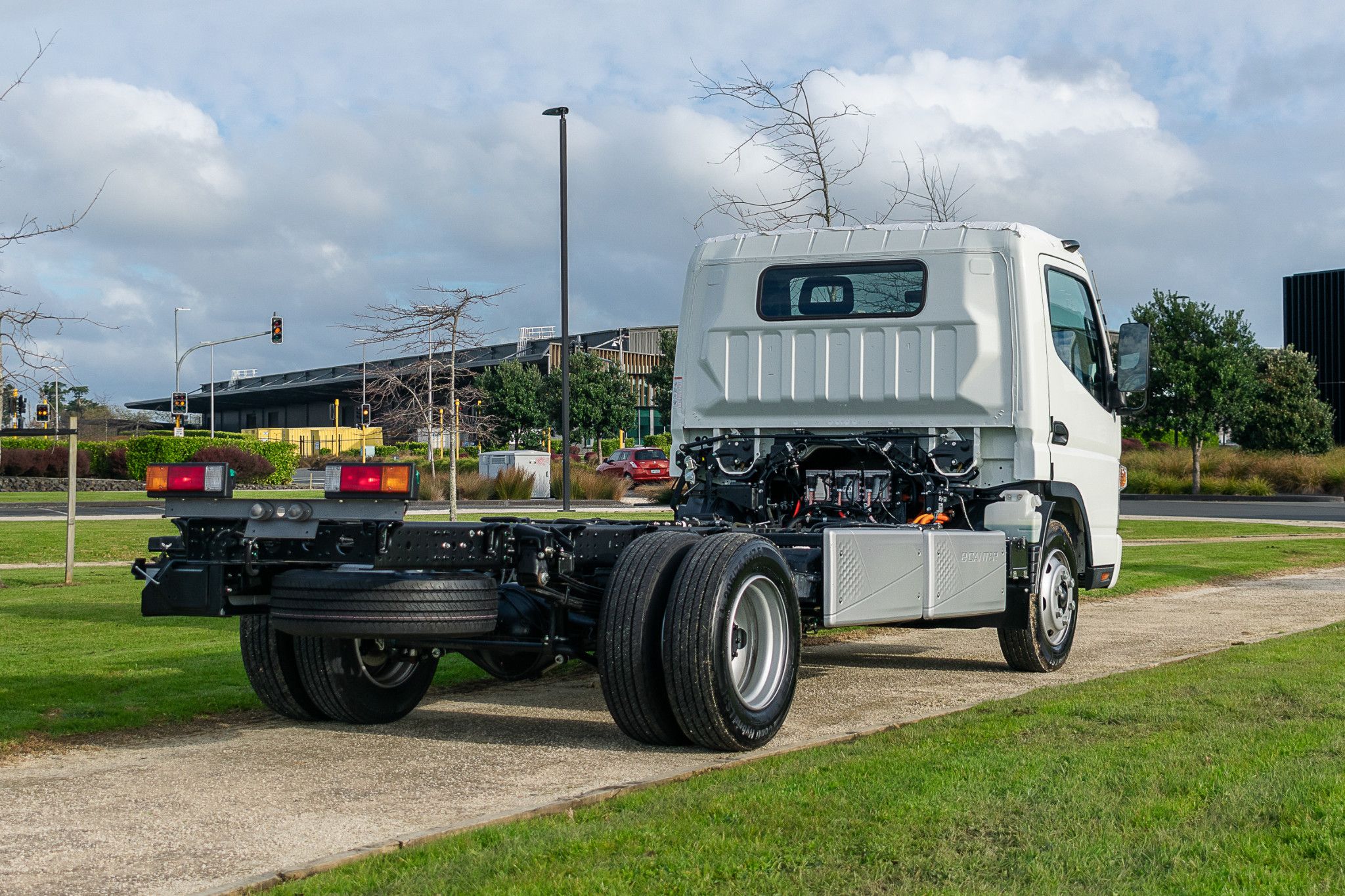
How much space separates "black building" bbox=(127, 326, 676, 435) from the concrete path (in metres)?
49.2

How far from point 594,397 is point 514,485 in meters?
27.6

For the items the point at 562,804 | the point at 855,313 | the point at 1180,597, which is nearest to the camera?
the point at 562,804

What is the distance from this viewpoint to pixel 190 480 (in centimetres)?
Result: 610

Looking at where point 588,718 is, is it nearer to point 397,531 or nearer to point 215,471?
point 397,531

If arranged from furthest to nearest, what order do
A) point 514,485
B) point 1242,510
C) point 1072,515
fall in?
1. point 1242,510
2. point 514,485
3. point 1072,515

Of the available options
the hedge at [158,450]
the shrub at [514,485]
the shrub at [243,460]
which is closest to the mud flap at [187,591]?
the shrub at [514,485]

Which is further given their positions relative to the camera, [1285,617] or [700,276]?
[1285,617]

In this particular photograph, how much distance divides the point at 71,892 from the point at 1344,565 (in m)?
18.6

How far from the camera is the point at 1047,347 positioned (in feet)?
28.7

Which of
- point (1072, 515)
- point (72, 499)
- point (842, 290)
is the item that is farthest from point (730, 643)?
point (72, 499)

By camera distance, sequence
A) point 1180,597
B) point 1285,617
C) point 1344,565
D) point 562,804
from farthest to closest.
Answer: point 1344,565 → point 1180,597 → point 1285,617 → point 562,804

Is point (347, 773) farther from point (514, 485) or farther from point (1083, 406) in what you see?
point (514, 485)

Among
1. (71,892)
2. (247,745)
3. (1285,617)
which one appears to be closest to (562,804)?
(71,892)

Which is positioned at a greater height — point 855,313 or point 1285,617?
point 855,313
